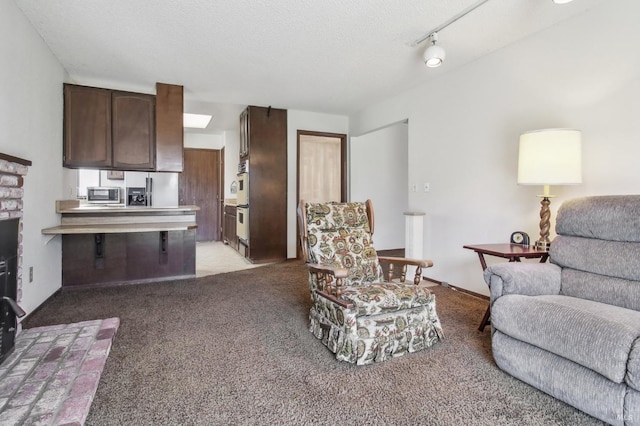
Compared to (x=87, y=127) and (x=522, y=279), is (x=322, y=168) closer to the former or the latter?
(x=87, y=127)

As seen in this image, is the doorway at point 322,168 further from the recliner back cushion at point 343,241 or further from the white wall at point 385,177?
the recliner back cushion at point 343,241

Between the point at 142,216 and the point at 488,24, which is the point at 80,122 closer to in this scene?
the point at 142,216

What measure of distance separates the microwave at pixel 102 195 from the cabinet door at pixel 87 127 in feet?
6.14

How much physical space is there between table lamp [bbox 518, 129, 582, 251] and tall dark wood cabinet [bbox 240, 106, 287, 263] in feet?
11.9

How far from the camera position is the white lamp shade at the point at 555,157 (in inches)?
87.7

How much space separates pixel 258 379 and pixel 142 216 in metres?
2.98

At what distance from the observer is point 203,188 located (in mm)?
7484

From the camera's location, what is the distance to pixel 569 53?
2.62 metres

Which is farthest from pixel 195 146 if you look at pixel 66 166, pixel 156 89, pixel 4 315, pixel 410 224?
pixel 4 315

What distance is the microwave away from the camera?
5355 mm

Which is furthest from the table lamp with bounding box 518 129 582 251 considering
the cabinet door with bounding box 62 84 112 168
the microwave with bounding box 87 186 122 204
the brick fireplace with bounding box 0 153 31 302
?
the microwave with bounding box 87 186 122 204


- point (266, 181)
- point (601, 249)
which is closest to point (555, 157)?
point (601, 249)

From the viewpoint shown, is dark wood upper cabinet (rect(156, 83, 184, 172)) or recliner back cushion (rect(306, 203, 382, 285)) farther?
dark wood upper cabinet (rect(156, 83, 184, 172))

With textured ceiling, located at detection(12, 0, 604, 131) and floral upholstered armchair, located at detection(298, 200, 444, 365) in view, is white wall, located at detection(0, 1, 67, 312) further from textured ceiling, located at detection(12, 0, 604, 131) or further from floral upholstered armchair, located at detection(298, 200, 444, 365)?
floral upholstered armchair, located at detection(298, 200, 444, 365)
